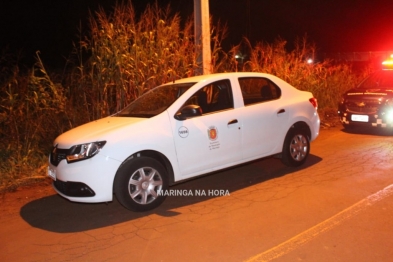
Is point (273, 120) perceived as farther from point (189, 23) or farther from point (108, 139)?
point (189, 23)

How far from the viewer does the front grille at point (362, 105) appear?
9.21 metres

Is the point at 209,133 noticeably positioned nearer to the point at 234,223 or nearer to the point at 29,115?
the point at 234,223

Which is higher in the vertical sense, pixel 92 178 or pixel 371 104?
pixel 371 104

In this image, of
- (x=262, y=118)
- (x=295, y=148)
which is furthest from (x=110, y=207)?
(x=295, y=148)

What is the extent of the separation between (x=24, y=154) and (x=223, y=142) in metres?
3.81

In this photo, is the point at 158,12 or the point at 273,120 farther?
the point at 158,12

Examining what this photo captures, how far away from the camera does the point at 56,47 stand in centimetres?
2659

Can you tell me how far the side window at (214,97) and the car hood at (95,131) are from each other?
90cm

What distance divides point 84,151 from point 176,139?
114 cm

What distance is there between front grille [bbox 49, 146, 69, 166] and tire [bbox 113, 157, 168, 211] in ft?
2.39

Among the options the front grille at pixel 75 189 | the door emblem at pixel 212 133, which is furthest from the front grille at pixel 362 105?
the front grille at pixel 75 189

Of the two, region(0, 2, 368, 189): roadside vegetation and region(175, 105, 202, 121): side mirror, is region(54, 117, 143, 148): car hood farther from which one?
region(0, 2, 368, 189): roadside vegetation

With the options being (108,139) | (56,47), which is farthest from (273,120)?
(56,47)

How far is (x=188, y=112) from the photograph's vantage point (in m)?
5.33
